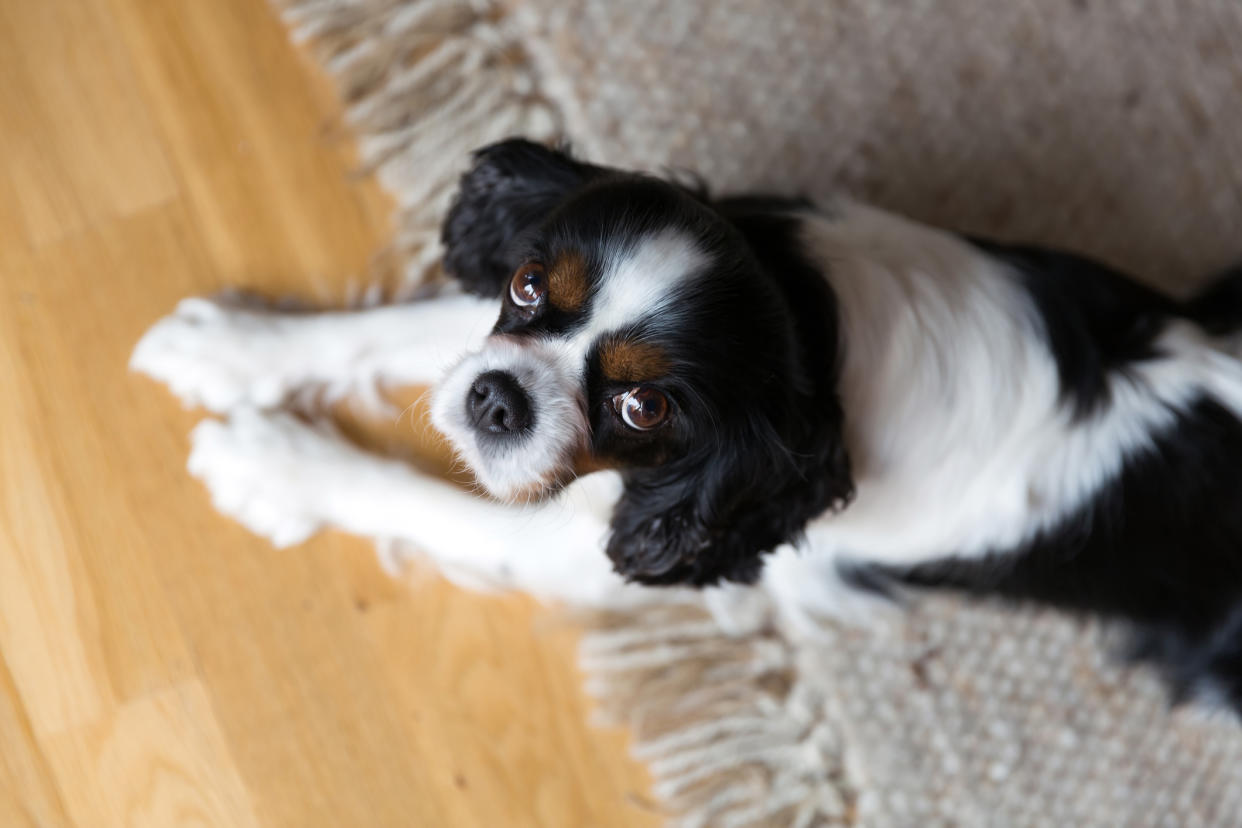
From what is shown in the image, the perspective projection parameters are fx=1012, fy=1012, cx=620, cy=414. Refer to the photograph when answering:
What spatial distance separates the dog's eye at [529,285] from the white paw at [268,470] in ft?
2.08

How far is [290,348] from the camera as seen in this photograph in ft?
6.10

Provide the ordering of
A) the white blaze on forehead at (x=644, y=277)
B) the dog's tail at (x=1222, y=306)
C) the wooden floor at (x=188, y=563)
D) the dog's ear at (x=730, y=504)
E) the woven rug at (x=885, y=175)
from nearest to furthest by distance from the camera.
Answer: the white blaze on forehead at (x=644, y=277), the dog's ear at (x=730, y=504), the wooden floor at (x=188, y=563), the dog's tail at (x=1222, y=306), the woven rug at (x=885, y=175)

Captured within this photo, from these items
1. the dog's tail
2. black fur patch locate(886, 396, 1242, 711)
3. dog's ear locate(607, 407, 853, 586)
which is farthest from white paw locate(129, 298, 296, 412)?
the dog's tail

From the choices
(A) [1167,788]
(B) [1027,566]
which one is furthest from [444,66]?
(A) [1167,788]

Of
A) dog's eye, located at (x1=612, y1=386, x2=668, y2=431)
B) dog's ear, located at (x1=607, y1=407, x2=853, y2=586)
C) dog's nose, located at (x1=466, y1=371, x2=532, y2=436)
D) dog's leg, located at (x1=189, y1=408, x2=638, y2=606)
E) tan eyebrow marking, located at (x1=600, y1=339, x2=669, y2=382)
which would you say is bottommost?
dog's leg, located at (x1=189, y1=408, x2=638, y2=606)

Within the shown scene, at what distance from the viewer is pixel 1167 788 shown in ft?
6.86

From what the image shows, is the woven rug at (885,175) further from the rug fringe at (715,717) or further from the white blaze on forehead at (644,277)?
the white blaze on forehead at (644,277)

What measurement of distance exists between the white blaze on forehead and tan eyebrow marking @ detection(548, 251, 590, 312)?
0.02m

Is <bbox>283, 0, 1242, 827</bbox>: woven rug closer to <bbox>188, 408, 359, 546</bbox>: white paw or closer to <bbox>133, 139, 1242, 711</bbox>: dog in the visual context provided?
<bbox>133, 139, 1242, 711</bbox>: dog

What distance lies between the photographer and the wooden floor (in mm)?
1769

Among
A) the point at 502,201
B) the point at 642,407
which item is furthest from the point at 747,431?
the point at 502,201

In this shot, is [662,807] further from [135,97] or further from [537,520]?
[135,97]

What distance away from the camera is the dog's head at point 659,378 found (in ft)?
4.17

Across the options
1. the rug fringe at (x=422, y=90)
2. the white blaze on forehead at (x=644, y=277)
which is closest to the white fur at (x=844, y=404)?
the white blaze on forehead at (x=644, y=277)
